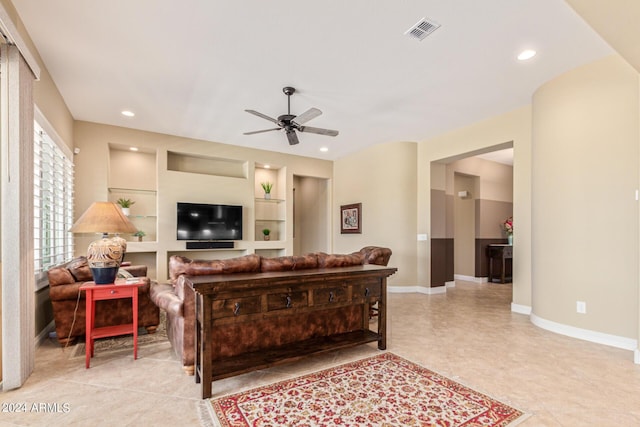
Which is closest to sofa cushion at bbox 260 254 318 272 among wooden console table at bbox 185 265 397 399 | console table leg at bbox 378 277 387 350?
wooden console table at bbox 185 265 397 399

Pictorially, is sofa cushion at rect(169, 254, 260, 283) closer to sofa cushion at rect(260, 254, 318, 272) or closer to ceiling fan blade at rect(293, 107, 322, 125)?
sofa cushion at rect(260, 254, 318, 272)

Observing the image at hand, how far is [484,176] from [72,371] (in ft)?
26.3

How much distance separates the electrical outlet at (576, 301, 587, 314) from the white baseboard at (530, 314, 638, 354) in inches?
7.7

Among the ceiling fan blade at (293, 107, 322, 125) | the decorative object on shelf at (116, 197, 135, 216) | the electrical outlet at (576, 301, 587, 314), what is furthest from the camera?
the decorative object on shelf at (116, 197, 135, 216)

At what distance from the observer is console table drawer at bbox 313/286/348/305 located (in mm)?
2660

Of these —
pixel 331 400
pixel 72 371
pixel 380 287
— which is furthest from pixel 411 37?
pixel 72 371

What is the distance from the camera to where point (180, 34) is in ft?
9.57

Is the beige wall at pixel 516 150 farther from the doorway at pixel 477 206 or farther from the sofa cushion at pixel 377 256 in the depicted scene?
the sofa cushion at pixel 377 256

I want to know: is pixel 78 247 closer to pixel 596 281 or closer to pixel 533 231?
pixel 533 231

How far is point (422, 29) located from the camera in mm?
2818

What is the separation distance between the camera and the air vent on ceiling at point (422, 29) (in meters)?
2.73

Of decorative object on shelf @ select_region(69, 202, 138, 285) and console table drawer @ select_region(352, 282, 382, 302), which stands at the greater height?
decorative object on shelf @ select_region(69, 202, 138, 285)

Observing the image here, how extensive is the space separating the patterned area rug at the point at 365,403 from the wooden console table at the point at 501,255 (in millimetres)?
5500

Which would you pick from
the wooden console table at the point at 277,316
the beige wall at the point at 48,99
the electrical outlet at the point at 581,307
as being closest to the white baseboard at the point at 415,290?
the electrical outlet at the point at 581,307
